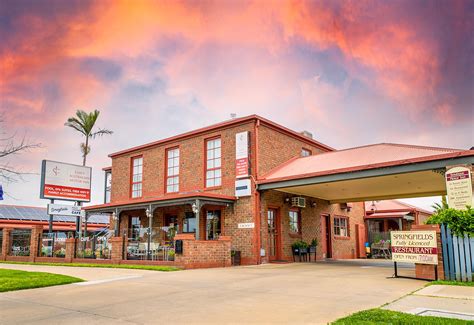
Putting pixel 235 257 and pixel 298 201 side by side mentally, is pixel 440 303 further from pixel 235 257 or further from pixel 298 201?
pixel 298 201

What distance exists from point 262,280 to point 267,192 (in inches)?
299

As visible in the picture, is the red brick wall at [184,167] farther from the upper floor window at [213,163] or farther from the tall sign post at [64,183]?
the tall sign post at [64,183]

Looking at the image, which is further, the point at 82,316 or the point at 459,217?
the point at 459,217

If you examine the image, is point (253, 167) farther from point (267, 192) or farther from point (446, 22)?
point (446, 22)

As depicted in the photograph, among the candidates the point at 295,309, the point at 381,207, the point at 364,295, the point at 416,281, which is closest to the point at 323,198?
the point at 381,207

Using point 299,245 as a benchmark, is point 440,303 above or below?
below

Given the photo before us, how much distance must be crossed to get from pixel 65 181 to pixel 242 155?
1492 centimetres

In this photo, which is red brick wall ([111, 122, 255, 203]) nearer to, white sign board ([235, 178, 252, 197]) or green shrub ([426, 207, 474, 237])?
white sign board ([235, 178, 252, 197])

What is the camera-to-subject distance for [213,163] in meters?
19.6

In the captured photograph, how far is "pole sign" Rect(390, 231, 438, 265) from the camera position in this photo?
33.0 feet

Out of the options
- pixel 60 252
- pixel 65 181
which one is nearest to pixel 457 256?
pixel 60 252

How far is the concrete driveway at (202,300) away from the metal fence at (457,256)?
75 cm

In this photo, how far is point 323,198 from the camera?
73.2 feet

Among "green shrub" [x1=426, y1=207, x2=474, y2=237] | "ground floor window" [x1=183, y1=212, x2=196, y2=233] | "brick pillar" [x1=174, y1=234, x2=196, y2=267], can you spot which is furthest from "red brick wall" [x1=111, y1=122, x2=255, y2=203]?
"green shrub" [x1=426, y1=207, x2=474, y2=237]
